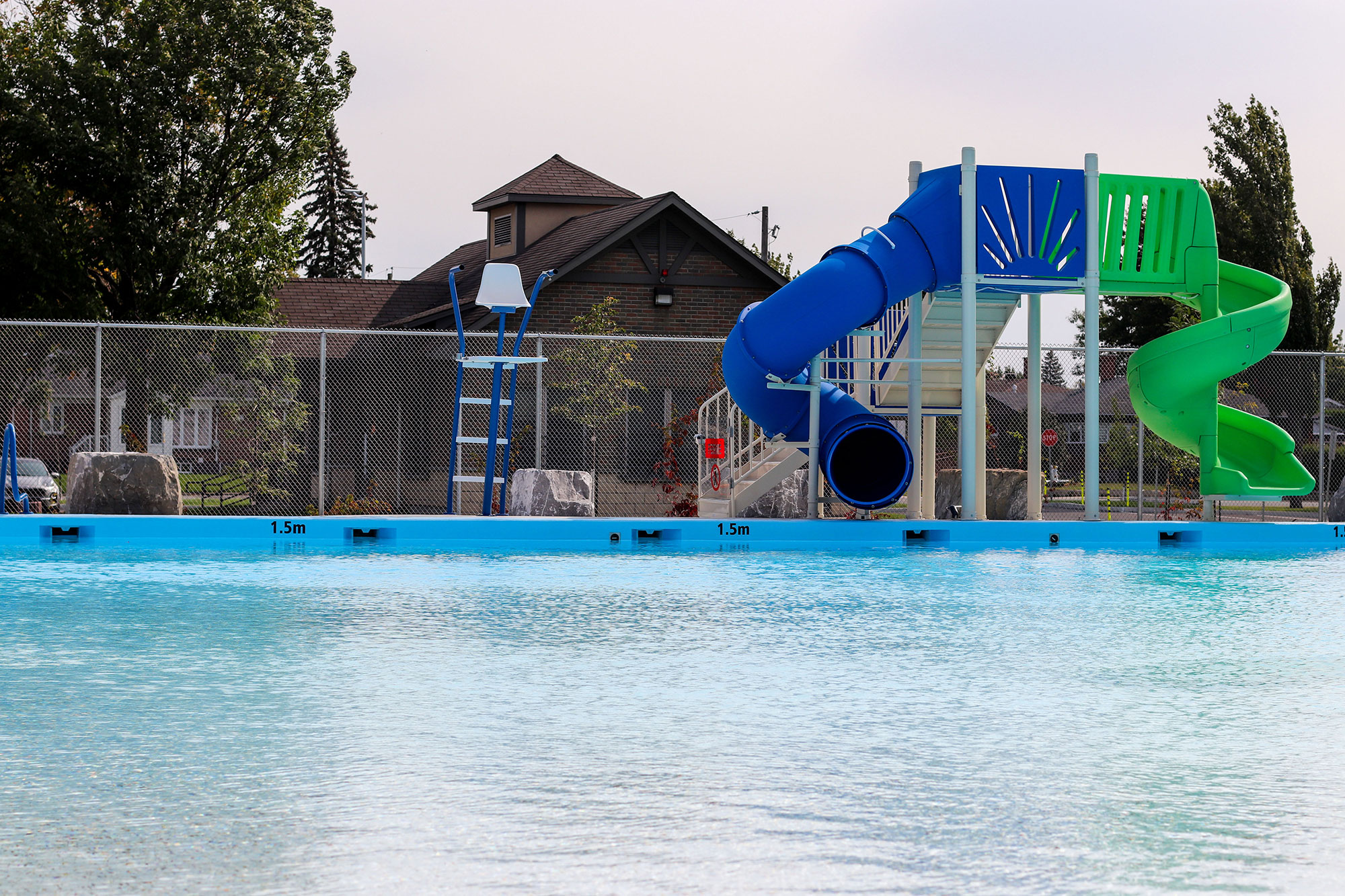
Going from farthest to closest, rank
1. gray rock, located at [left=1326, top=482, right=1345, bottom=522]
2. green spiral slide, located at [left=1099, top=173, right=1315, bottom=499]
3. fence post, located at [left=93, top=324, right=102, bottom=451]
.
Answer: gray rock, located at [left=1326, top=482, right=1345, bottom=522] < fence post, located at [left=93, top=324, right=102, bottom=451] < green spiral slide, located at [left=1099, top=173, right=1315, bottom=499]

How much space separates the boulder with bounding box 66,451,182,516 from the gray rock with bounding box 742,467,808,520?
693 centimetres

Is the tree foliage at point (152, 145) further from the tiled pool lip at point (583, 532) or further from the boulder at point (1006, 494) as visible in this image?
the boulder at point (1006, 494)

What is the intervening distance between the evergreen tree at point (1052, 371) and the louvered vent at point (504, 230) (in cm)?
1172

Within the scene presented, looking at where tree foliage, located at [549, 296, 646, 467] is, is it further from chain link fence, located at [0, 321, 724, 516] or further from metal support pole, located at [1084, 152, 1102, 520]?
metal support pole, located at [1084, 152, 1102, 520]

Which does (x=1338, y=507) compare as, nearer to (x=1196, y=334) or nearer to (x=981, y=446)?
(x=1196, y=334)

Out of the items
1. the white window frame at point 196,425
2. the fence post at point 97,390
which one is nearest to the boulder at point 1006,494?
the white window frame at point 196,425

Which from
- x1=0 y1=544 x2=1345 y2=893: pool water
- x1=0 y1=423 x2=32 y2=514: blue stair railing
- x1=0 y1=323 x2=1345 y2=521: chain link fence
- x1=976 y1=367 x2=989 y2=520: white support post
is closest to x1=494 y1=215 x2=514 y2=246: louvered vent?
x1=0 y1=323 x2=1345 y2=521: chain link fence

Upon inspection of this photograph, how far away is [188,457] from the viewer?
18859mm

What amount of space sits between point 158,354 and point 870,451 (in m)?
9.09

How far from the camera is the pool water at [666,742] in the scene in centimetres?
365

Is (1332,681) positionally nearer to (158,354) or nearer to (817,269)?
(817,269)

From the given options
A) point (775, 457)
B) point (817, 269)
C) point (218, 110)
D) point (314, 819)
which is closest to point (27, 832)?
point (314, 819)

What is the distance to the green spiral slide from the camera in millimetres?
Result: 15289

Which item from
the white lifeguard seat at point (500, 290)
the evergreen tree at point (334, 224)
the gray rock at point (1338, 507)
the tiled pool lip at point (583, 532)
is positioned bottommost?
the tiled pool lip at point (583, 532)
